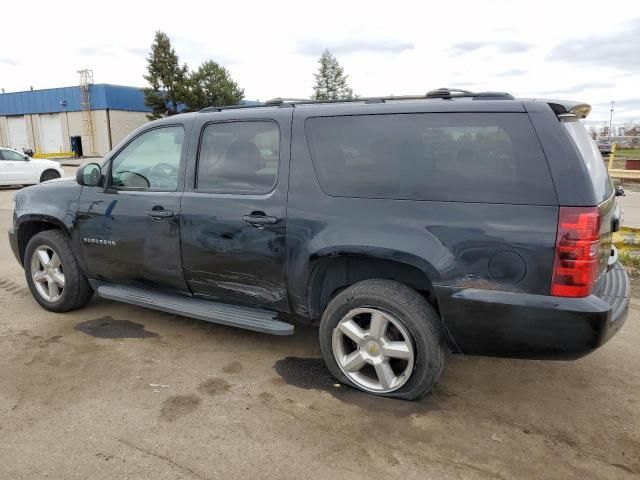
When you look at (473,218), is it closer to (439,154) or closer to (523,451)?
(439,154)

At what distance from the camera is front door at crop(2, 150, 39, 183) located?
16359 mm

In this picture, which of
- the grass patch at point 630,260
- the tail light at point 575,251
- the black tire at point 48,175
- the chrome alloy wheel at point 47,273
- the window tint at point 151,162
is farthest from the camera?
the black tire at point 48,175

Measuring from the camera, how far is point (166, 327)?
14.3 ft

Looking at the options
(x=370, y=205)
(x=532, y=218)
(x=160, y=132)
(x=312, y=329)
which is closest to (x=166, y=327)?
(x=312, y=329)

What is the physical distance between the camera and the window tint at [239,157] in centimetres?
341

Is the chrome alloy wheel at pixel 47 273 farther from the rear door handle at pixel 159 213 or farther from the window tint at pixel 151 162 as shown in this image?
the rear door handle at pixel 159 213

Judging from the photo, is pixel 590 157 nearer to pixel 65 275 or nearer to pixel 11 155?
pixel 65 275

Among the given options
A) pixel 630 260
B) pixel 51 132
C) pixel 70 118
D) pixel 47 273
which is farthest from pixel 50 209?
pixel 51 132

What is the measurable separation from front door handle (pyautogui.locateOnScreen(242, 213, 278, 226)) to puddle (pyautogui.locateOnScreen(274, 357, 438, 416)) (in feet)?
3.49

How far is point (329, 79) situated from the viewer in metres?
52.5

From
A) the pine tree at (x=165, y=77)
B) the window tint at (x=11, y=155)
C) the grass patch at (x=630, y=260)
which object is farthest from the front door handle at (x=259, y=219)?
the pine tree at (x=165, y=77)

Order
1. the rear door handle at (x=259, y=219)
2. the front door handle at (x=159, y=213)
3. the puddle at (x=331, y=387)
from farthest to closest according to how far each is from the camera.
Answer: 1. the front door handle at (x=159, y=213)
2. the rear door handle at (x=259, y=219)
3. the puddle at (x=331, y=387)

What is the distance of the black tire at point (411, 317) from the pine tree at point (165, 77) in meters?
42.9

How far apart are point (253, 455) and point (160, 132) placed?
258 cm
